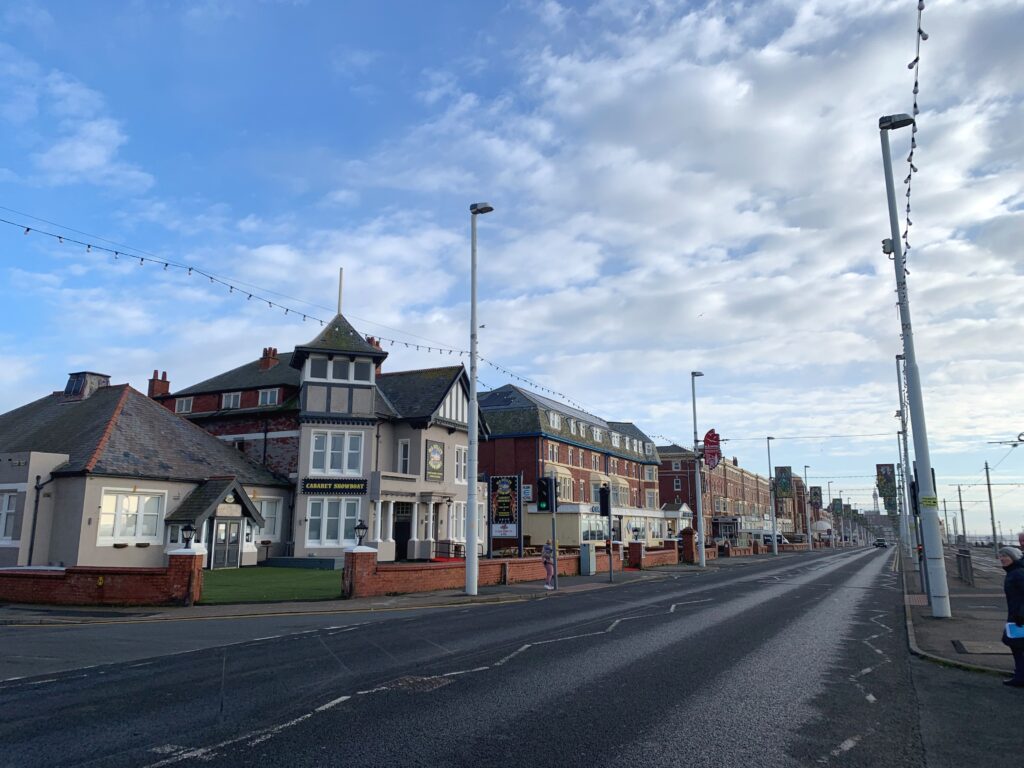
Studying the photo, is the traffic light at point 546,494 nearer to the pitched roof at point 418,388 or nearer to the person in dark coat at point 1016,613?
the pitched roof at point 418,388

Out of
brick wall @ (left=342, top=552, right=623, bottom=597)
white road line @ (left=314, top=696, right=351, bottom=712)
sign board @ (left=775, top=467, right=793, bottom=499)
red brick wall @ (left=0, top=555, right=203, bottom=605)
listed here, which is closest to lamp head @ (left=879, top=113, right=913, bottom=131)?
white road line @ (left=314, top=696, right=351, bottom=712)

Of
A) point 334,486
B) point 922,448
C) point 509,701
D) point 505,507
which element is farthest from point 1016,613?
point 334,486

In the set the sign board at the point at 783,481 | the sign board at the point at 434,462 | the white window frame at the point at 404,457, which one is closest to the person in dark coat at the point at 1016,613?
the sign board at the point at 434,462

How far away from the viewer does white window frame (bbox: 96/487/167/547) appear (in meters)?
26.2

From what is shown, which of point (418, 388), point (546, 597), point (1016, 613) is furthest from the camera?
point (418, 388)

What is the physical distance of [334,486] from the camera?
1318 inches

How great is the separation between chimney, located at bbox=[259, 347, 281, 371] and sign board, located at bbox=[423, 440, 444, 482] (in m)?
11.0

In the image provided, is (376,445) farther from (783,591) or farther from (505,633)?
(505,633)

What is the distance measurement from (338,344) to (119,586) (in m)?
17.3

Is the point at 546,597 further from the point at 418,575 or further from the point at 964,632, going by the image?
the point at 964,632

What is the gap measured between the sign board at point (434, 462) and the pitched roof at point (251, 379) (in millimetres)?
7839

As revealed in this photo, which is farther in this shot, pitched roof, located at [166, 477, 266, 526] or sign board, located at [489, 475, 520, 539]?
pitched roof, located at [166, 477, 266, 526]

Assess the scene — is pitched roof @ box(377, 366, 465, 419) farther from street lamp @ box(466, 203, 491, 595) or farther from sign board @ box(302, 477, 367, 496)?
street lamp @ box(466, 203, 491, 595)

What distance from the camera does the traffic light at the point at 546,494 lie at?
2532 cm
